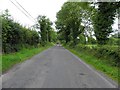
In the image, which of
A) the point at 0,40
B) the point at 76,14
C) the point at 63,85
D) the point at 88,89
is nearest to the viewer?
the point at 88,89

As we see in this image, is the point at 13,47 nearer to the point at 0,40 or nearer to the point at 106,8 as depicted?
the point at 0,40

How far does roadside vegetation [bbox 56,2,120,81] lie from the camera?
54.9 ft

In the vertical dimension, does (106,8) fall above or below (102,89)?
above

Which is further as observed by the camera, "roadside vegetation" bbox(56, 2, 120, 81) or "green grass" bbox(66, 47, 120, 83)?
"roadside vegetation" bbox(56, 2, 120, 81)

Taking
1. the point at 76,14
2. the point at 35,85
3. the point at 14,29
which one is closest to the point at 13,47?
the point at 14,29

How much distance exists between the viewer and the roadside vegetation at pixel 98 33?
16.7 m

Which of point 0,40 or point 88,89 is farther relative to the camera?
point 0,40

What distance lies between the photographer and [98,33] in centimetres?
3438

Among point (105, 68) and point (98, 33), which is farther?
point (98, 33)

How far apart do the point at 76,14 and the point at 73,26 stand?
3.11 metres

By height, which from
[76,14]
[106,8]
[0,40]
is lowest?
[0,40]

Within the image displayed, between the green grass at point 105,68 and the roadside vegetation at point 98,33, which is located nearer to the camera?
the green grass at point 105,68

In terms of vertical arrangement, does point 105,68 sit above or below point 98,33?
below

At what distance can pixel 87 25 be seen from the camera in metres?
54.1
